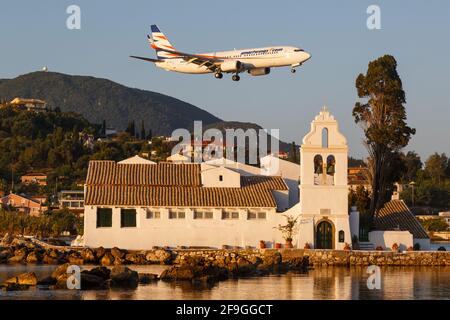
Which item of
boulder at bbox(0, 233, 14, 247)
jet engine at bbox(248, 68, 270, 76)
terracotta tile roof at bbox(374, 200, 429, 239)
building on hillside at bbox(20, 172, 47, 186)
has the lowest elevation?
boulder at bbox(0, 233, 14, 247)

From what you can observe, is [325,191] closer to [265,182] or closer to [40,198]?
[265,182]

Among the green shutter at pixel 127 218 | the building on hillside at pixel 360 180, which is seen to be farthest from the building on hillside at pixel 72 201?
the green shutter at pixel 127 218

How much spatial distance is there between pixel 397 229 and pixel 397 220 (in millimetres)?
1507

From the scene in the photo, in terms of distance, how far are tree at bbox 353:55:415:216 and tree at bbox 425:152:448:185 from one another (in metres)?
64.9

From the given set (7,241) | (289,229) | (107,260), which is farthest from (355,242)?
(7,241)

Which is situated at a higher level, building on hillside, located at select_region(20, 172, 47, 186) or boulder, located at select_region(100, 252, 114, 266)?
building on hillside, located at select_region(20, 172, 47, 186)

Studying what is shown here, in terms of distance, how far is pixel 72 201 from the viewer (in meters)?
96.6

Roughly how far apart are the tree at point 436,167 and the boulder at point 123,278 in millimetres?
85516

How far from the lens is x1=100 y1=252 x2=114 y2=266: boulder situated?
5022 centimetres

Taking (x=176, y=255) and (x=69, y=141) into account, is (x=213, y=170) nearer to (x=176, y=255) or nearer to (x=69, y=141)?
(x=176, y=255)

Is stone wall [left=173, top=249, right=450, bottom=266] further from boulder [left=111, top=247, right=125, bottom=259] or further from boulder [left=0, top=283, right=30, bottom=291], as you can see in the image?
boulder [left=0, top=283, right=30, bottom=291]
